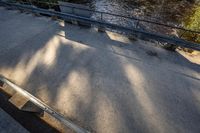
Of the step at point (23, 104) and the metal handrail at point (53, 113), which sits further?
the step at point (23, 104)

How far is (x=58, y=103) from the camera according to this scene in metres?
4.61

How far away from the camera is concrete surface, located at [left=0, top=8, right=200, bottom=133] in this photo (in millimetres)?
4195

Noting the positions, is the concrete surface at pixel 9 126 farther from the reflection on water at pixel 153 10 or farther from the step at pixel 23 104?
the reflection on water at pixel 153 10

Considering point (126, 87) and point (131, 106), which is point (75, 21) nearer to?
point (126, 87)

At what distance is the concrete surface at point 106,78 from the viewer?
165 inches

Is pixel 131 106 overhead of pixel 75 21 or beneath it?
Result: beneath

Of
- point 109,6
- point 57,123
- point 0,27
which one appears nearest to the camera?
point 57,123

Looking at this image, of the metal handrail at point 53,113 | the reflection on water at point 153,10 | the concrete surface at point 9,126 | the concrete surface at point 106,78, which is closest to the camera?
the metal handrail at point 53,113

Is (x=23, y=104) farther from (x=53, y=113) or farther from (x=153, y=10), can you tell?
(x=153, y=10)

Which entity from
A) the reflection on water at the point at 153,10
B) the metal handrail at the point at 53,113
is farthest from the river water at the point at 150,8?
the metal handrail at the point at 53,113

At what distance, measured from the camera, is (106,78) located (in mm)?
5254

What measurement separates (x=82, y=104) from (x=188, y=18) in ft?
41.3

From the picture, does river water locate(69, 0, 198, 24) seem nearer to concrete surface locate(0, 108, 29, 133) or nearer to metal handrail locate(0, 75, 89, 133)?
metal handrail locate(0, 75, 89, 133)

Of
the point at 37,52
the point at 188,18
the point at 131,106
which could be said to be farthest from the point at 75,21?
the point at 188,18
